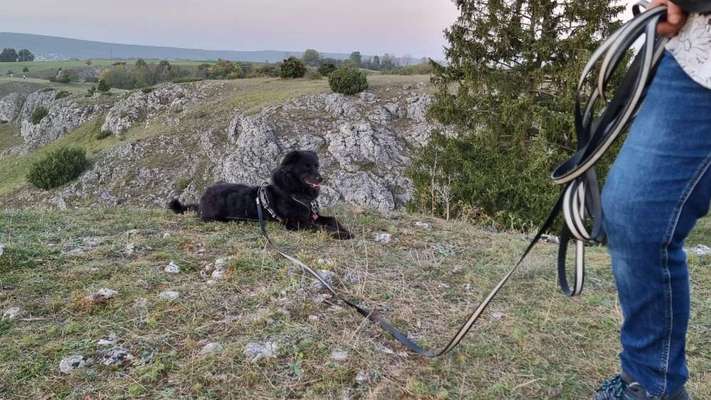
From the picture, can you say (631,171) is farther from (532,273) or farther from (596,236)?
(532,273)

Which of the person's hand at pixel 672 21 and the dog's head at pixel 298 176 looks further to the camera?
the dog's head at pixel 298 176

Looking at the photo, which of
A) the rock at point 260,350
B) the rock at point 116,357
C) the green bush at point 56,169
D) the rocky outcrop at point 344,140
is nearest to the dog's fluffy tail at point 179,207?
the rock at point 116,357

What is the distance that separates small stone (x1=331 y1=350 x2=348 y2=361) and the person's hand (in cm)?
174

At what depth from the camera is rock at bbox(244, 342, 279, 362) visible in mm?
2148

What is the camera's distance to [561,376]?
2176 mm

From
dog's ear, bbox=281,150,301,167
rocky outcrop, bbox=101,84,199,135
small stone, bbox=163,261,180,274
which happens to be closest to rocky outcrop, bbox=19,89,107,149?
rocky outcrop, bbox=101,84,199,135

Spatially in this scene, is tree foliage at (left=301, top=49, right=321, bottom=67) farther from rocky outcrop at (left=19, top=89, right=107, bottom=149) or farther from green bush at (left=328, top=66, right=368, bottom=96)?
green bush at (left=328, top=66, right=368, bottom=96)

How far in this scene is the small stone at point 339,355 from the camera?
2170 millimetres

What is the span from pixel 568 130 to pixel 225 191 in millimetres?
9321

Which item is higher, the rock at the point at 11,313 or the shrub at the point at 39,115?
the rock at the point at 11,313

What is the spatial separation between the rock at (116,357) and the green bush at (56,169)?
2531 centimetres

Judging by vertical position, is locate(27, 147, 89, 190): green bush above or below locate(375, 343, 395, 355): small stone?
below

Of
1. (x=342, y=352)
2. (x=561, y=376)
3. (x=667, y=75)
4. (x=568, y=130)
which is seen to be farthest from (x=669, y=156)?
(x=568, y=130)

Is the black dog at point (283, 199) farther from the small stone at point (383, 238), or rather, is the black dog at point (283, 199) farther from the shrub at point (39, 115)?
the shrub at point (39, 115)
